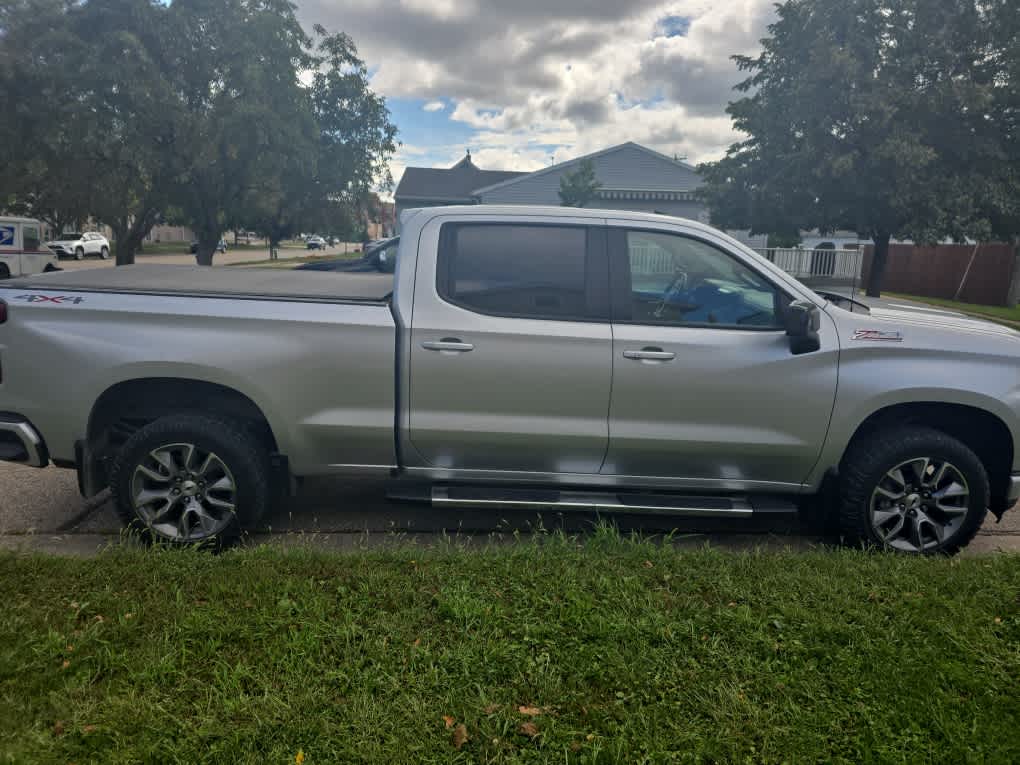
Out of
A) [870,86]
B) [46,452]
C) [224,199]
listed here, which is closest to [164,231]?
[224,199]

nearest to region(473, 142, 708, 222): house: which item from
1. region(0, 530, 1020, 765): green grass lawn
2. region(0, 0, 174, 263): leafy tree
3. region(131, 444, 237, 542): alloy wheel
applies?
region(0, 0, 174, 263): leafy tree

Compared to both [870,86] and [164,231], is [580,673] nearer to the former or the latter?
[870,86]

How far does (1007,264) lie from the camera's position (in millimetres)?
22500

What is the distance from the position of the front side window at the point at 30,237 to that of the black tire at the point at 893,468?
79.3ft

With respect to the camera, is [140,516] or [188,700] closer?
[188,700]

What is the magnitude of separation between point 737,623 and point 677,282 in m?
1.88

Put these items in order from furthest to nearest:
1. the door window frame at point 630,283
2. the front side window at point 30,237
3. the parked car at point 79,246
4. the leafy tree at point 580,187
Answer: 1. the parked car at point 79,246
2. the leafy tree at point 580,187
3. the front side window at point 30,237
4. the door window frame at point 630,283

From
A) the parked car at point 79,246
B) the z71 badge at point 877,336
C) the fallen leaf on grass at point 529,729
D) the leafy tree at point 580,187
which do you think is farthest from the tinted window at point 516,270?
the parked car at point 79,246

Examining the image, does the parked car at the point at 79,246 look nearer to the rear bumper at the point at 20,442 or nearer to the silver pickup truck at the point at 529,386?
the rear bumper at the point at 20,442

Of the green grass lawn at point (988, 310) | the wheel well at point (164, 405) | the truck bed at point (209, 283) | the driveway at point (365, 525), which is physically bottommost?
the driveway at point (365, 525)

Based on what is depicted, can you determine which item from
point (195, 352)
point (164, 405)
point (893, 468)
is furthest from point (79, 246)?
point (893, 468)

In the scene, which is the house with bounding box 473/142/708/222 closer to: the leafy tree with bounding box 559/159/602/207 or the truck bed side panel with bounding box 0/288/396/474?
the leafy tree with bounding box 559/159/602/207

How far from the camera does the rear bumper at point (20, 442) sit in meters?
3.99

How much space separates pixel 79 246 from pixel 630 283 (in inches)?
1867
